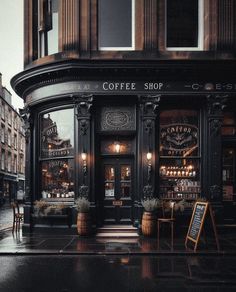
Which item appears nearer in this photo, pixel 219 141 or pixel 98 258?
pixel 98 258

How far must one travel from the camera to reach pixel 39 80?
16.1m

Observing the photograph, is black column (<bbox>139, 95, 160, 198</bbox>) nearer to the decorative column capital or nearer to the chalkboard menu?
the decorative column capital

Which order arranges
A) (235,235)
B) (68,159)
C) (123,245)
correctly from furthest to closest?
1. (68,159)
2. (235,235)
3. (123,245)

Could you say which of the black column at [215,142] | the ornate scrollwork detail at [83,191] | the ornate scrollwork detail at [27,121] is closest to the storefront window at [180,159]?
Answer: the black column at [215,142]

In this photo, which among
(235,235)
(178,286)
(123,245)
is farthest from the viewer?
(235,235)

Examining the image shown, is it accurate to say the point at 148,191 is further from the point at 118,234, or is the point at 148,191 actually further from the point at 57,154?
the point at 57,154

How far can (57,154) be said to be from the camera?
16.2 metres

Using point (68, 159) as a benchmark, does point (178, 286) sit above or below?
below

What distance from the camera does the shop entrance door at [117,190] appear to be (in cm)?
1566

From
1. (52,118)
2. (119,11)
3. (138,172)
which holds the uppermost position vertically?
(119,11)

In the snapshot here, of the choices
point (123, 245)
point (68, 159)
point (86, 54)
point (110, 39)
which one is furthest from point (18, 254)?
point (110, 39)

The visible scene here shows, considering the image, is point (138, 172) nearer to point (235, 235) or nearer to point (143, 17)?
point (235, 235)

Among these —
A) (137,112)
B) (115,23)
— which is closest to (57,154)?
(137,112)

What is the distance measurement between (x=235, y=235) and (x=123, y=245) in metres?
4.75
